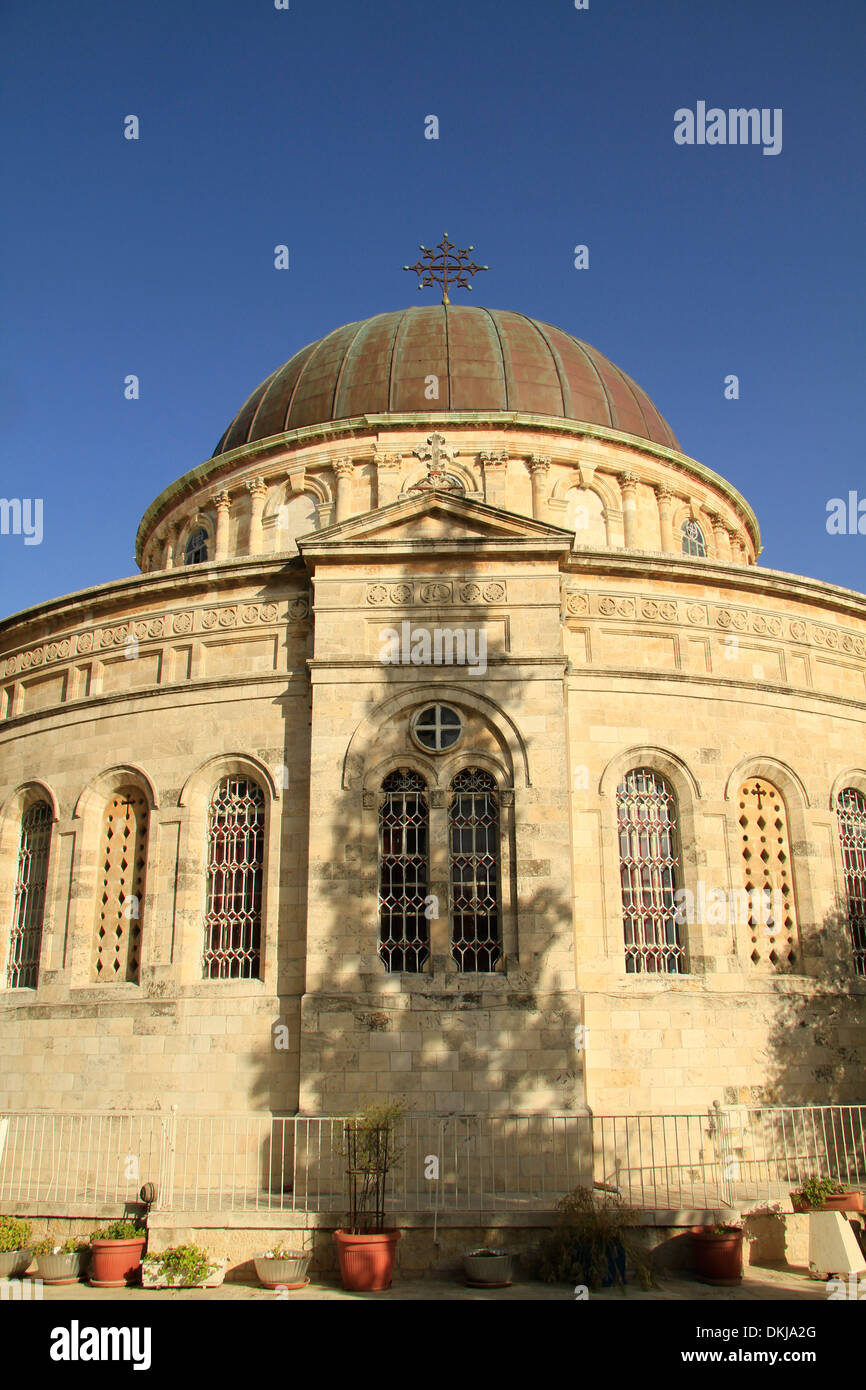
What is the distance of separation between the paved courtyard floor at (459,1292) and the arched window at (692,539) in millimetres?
15348

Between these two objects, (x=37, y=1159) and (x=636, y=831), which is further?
(x=636, y=831)

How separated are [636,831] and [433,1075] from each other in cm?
467

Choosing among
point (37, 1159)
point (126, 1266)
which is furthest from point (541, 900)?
point (37, 1159)

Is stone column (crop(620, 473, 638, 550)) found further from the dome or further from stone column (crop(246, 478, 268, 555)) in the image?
stone column (crop(246, 478, 268, 555))

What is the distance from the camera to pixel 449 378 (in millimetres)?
23250

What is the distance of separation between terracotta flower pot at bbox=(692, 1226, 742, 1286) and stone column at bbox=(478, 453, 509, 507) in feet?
45.0

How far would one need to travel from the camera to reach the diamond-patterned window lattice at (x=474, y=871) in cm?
1462

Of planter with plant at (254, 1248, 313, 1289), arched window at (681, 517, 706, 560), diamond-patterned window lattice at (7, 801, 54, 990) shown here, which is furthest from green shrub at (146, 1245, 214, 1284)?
arched window at (681, 517, 706, 560)

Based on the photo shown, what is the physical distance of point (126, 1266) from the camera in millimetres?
11648

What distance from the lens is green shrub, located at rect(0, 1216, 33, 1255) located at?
1218 cm

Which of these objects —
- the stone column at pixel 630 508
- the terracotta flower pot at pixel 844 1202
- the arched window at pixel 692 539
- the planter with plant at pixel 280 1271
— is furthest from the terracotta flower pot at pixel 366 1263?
the arched window at pixel 692 539
